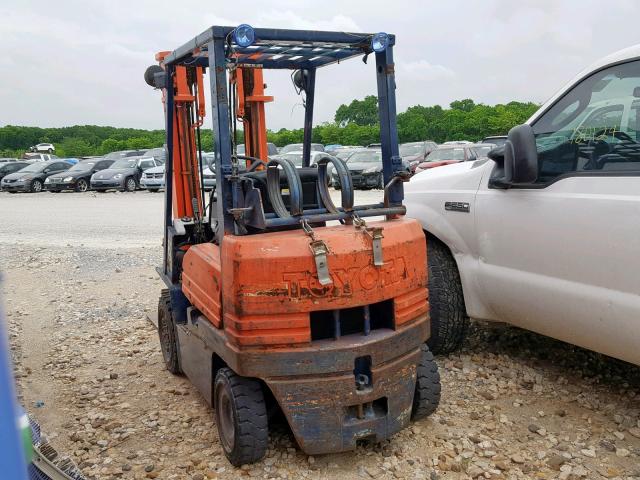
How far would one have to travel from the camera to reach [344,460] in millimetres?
3752

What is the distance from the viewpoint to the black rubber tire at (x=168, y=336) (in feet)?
16.4

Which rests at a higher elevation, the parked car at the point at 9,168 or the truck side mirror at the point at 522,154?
the parked car at the point at 9,168

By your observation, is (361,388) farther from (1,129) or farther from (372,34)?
(1,129)

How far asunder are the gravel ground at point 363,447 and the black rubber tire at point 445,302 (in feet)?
0.85

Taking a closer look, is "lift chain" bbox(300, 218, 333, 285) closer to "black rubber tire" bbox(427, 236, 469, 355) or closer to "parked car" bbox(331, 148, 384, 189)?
"black rubber tire" bbox(427, 236, 469, 355)

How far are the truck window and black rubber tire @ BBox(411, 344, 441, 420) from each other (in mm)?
1365

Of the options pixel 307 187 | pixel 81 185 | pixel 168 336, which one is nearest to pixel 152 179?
pixel 81 185

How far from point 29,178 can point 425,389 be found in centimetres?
2519

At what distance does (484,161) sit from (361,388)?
219 cm

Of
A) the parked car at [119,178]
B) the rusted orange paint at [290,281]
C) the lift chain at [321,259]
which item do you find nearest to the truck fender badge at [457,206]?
the rusted orange paint at [290,281]

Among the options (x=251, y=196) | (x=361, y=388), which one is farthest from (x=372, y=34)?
(x=361, y=388)

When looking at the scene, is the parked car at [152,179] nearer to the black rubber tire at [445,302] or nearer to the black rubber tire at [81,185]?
the black rubber tire at [81,185]

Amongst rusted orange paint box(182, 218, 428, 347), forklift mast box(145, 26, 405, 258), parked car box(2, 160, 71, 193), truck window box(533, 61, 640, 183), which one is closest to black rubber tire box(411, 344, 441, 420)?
rusted orange paint box(182, 218, 428, 347)

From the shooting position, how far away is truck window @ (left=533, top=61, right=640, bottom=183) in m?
3.77
